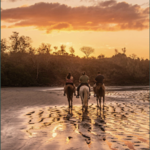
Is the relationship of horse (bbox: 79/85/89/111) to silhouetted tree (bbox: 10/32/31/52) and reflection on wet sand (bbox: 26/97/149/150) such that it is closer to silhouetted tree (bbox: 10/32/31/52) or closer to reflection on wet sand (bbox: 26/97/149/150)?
reflection on wet sand (bbox: 26/97/149/150)

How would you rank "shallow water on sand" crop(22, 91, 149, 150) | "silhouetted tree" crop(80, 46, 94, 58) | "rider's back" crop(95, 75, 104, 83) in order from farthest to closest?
"silhouetted tree" crop(80, 46, 94, 58) < "rider's back" crop(95, 75, 104, 83) < "shallow water on sand" crop(22, 91, 149, 150)

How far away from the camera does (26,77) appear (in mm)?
64625

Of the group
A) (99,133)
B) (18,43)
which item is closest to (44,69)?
(18,43)

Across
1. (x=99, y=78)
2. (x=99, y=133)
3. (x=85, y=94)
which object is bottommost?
(x=99, y=133)

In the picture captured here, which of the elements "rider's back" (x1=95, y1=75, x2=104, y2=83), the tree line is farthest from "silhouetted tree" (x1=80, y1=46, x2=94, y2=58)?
"rider's back" (x1=95, y1=75, x2=104, y2=83)

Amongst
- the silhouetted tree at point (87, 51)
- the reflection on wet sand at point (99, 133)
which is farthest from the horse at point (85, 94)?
the silhouetted tree at point (87, 51)

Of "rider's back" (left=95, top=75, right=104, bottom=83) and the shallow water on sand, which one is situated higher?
"rider's back" (left=95, top=75, right=104, bottom=83)

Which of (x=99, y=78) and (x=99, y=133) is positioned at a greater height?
(x=99, y=78)

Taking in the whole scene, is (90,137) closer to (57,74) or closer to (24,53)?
(57,74)

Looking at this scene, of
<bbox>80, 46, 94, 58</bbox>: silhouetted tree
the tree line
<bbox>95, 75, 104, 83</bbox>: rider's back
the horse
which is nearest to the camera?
the horse

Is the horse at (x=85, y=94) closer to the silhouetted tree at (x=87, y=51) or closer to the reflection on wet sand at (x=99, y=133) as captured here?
the reflection on wet sand at (x=99, y=133)

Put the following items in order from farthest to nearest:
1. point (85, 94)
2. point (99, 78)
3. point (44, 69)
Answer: point (44, 69) < point (99, 78) < point (85, 94)

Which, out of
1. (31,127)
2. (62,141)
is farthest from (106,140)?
(31,127)

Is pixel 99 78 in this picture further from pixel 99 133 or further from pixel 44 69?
pixel 44 69
